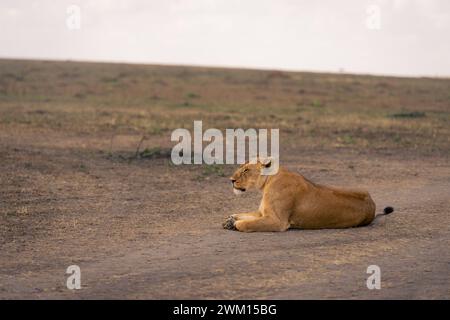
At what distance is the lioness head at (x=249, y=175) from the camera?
29.0 ft

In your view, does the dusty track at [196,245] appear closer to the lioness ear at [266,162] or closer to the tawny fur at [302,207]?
the tawny fur at [302,207]

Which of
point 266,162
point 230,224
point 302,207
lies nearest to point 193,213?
point 230,224

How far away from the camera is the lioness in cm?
846

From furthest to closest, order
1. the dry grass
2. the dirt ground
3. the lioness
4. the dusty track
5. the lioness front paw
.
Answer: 1. the dry grass
2. the lioness front paw
3. the lioness
4. the dirt ground
5. the dusty track

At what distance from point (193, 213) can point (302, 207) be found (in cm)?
205

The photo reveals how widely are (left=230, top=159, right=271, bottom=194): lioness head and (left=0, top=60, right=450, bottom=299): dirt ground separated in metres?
0.60

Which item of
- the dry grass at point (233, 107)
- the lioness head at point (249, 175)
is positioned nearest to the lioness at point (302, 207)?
the lioness head at point (249, 175)

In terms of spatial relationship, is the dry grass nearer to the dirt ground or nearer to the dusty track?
the dirt ground

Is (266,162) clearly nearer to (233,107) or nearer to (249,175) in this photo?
(249,175)

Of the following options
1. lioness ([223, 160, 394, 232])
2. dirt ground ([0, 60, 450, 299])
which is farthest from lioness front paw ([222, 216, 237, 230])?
dirt ground ([0, 60, 450, 299])

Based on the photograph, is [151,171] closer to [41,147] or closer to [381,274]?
[41,147]

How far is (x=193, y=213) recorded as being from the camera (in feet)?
33.1

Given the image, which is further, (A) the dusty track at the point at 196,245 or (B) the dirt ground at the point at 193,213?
(B) the dirt ground at the point at 193,213

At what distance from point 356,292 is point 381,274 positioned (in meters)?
0.68
